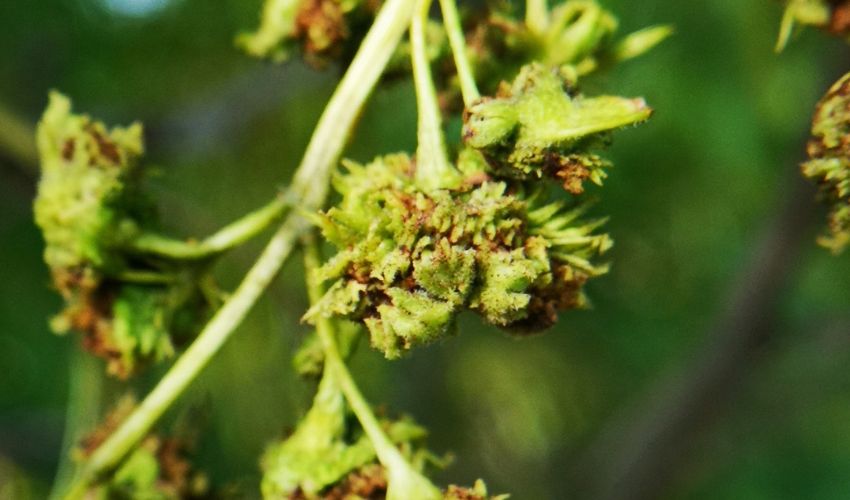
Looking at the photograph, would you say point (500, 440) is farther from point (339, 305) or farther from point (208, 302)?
point (339, 305)

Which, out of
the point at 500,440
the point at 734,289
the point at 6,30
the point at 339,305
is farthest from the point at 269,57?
the point at 500,440

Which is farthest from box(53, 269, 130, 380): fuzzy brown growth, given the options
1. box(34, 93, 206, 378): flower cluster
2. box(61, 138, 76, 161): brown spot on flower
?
box(61, 138, 76, 161): brown spot on flower

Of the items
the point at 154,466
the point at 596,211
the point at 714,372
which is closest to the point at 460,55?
the point at 154,466

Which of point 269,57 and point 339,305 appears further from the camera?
point 269,57

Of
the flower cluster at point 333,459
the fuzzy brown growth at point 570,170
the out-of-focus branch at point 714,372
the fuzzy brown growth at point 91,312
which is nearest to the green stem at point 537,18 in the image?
the fuzzy brown growth at point 570,170

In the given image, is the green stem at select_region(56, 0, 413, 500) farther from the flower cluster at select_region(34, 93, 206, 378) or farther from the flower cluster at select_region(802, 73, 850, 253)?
the flower cluster at select_region(802, 73, 850, 253)

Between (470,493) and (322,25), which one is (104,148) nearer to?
(322,25)
